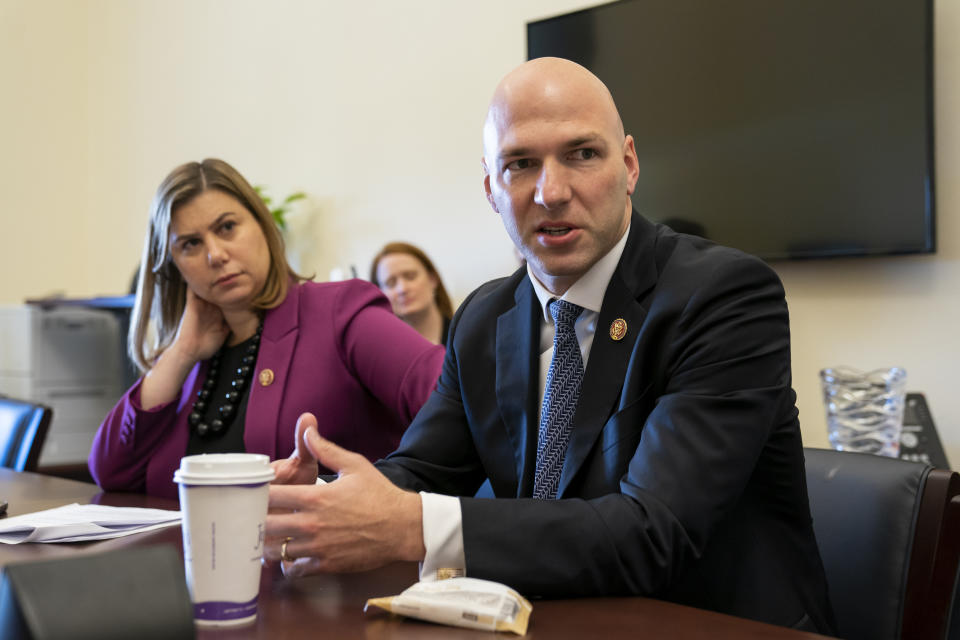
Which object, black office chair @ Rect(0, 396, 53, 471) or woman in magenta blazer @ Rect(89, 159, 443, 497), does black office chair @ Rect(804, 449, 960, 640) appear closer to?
woman in magenta blazer @ Rect(89, 159, 443, 497)

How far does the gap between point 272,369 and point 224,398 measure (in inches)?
5.5

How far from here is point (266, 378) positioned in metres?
2.00

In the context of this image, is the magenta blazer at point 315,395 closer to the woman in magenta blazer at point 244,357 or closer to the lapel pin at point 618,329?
the woman in magenta blazer at point 244,357

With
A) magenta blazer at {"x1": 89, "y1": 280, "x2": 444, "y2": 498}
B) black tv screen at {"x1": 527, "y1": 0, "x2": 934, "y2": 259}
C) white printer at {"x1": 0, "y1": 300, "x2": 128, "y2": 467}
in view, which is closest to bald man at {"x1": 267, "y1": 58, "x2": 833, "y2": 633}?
magenta blazer at {"x1": 89, "y1": 280, "x2": 444, "y2": 498}

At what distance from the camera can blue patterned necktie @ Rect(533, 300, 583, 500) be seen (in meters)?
1.25

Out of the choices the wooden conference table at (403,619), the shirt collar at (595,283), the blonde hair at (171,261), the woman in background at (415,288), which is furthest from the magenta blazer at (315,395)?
the woman in background at (415,288)

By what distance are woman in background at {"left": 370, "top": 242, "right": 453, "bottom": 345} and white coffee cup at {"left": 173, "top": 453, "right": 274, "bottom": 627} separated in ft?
10.2

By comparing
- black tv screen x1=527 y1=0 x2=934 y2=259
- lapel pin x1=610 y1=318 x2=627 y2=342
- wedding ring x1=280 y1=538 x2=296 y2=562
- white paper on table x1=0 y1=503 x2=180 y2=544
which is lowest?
white paper on table x1=0 y1=503 x2=180 y2=544

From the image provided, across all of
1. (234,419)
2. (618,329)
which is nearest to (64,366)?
(234,419)

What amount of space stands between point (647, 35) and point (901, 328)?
1.30 meters

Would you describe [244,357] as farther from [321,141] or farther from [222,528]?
[321,141]

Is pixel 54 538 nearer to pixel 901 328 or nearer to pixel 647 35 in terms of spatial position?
pixel 901 328

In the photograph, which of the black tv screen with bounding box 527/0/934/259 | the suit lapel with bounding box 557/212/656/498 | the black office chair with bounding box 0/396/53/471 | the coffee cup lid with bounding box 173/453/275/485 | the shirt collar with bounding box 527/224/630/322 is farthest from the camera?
the black tv screen with bounding box 527/0/934/259

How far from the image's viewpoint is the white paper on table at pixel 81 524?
4.11 feet
